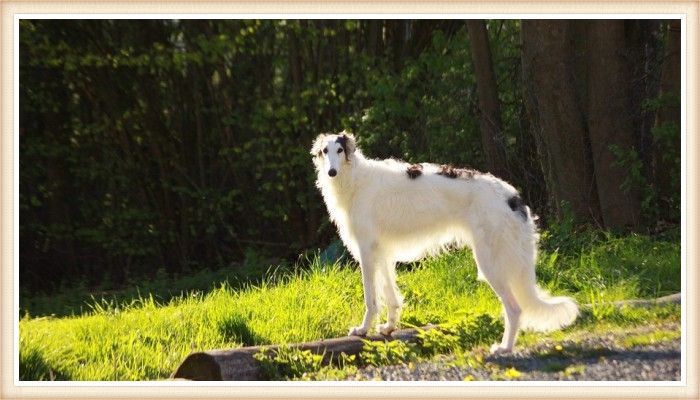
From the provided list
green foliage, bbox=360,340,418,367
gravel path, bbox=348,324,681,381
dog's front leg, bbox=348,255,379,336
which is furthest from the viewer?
dog's front leg, bbox=348,255,379,336

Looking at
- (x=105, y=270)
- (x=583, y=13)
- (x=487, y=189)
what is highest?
(x=583, y=13)

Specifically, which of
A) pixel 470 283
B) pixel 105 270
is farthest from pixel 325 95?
pixel 470 283

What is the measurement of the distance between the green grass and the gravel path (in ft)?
1.89

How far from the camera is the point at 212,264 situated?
18.0 meters

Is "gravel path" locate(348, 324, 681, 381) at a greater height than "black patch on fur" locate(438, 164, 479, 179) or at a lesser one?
lesser

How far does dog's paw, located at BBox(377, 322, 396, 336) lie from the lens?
7.40 m

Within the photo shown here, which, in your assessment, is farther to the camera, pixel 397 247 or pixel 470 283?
pixel 470 283

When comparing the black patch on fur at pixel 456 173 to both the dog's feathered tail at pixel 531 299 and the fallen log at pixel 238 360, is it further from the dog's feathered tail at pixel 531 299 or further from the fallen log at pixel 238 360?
the fallen log at pixel 238 360

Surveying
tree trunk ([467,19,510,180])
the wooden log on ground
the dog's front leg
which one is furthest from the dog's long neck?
tree trunk ([467,19,510,180])

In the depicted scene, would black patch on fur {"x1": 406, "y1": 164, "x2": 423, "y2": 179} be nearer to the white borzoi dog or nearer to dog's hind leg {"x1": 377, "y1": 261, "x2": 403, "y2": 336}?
the white borzoi dog

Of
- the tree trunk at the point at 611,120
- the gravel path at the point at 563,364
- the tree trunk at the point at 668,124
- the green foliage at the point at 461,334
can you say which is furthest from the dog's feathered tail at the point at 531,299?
the tree trunk at the point at 668,124

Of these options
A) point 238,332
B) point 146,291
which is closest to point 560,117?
point 238,332

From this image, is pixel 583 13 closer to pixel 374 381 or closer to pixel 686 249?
pixel 686 249

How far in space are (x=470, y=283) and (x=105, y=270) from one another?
11.0 metres
